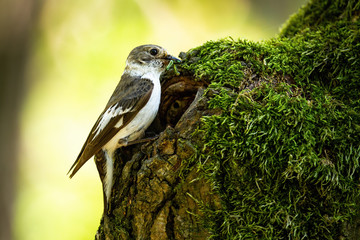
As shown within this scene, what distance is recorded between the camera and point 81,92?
7.50 meters

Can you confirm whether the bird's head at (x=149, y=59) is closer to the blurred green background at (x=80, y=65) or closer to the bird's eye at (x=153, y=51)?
the bird's eye at (x=153, y=51)

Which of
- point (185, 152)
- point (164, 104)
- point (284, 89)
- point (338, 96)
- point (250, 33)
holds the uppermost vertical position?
point (250, 33)

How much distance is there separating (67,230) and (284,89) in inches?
219

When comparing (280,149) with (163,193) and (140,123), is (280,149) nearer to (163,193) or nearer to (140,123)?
(163,193)

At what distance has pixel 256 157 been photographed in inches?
85.1

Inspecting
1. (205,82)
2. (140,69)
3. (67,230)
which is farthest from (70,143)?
(205,82)

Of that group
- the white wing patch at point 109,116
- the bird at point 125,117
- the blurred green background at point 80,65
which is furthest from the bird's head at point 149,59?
the blurred green background at point 80,65

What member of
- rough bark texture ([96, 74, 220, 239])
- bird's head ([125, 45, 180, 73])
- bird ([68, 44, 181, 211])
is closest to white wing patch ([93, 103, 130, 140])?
bird ([68, 44, 181, 211])

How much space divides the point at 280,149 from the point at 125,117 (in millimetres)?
1612

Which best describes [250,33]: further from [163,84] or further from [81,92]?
[163,84]

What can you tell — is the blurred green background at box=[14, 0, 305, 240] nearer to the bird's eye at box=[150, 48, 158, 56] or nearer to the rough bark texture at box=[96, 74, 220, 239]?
the bird's eye at box=[150, 48, 158, 56]

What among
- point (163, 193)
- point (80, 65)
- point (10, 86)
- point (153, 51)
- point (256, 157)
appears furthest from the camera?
point (80, 65)

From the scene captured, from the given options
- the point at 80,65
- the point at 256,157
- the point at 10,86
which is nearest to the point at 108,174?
the point at 256,157

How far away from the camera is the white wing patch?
3.19 m
